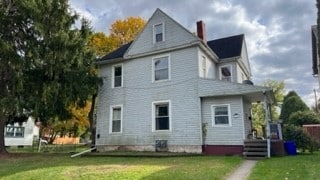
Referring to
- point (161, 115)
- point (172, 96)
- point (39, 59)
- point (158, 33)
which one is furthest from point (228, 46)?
point (39, 59)

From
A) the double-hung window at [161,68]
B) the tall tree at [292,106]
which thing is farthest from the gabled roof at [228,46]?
the tall tree at [292,106]

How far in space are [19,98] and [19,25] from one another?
453 centimetres

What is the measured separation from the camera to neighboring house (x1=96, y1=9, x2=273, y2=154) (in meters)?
16.6

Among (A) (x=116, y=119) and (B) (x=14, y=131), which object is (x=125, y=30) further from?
(A) (x=116, y=119)

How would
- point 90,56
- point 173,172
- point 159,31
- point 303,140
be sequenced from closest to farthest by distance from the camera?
1. point 173,172
2. point 303,140
3. point 159,31
4. point 90,56

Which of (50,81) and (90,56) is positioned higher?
(90,56)

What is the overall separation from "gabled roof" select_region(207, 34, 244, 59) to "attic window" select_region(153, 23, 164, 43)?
503 centimetres

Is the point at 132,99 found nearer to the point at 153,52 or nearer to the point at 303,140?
the point at 153,52

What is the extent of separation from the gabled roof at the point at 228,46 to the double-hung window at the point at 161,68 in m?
4.93

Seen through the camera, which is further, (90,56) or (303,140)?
(90,56)

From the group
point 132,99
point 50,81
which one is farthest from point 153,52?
point 50,81

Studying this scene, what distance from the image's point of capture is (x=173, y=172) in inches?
376

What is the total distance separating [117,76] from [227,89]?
7786 millimetres

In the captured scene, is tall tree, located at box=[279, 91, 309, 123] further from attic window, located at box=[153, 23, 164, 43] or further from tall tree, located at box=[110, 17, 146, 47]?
tall tree, located at box=[110, 17, 146, 47]
